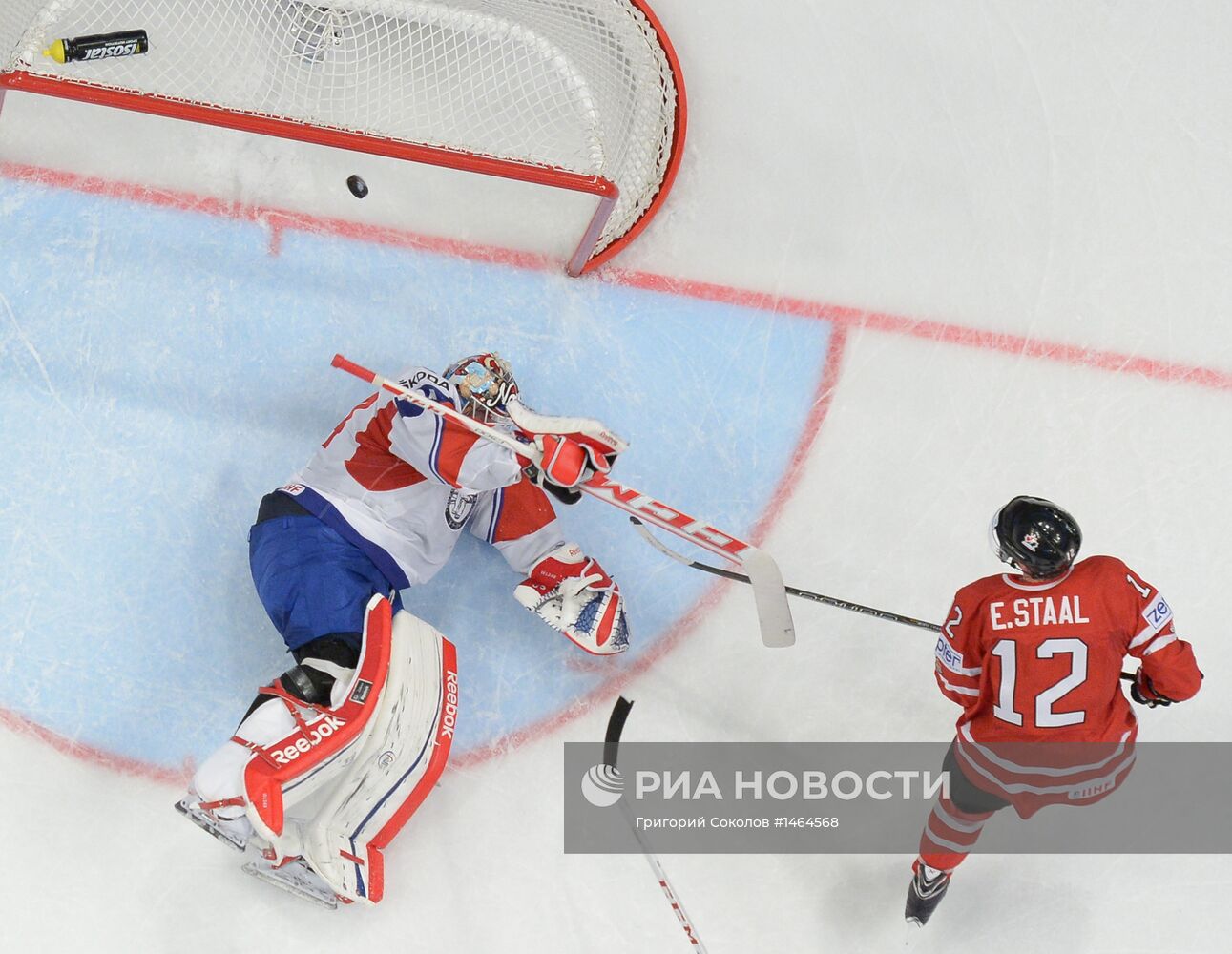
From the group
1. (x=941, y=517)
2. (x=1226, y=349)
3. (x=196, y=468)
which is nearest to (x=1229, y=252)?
(x=1226, y=349)

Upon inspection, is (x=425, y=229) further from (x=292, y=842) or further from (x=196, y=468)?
(x=292, y=842)

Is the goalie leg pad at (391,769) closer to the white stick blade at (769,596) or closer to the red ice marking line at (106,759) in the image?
the red ice marking line at (106,759)

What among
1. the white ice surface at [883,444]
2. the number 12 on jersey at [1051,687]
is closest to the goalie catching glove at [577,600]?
the white ice surface at [883,444]

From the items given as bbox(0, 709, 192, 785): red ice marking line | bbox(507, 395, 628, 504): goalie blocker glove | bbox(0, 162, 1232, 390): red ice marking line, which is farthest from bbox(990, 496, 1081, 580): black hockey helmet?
bbox(0, 709, 192, 785): red ice marking line

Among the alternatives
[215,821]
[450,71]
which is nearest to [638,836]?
[215,821]

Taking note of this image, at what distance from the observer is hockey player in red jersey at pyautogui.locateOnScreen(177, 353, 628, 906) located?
271cm

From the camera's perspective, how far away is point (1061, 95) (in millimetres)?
3518

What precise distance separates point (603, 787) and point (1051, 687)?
1111mm

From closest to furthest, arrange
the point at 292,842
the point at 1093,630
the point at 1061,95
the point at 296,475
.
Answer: the point at 1093,630, the point at 292,842, the point at 296,475, the point at 1061,95

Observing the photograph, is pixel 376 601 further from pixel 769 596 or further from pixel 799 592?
pixel 799 592

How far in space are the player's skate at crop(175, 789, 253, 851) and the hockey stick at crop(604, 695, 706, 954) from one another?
2.83 ft

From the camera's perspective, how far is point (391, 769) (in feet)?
9.48

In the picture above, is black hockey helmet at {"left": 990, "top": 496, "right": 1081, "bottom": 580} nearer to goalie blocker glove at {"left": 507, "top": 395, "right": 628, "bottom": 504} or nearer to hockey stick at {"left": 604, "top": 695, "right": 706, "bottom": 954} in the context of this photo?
goalie blocker glove at {"left": 507, "top": 395, "right": 628, "bottom": 504}

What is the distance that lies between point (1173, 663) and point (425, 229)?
6.96ft
